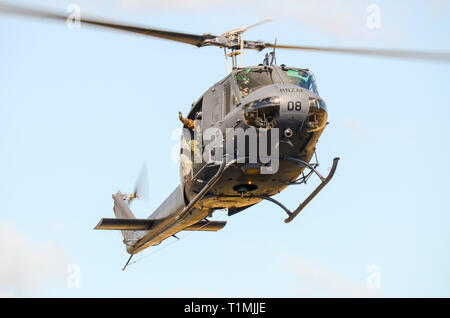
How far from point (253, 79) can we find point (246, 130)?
1345mm

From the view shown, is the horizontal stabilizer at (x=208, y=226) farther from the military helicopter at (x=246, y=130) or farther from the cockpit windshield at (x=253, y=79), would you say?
the cockpit windshield at (x=253, y=79)

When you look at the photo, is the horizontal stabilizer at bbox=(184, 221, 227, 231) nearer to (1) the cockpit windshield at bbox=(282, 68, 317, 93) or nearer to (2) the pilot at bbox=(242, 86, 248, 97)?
(2) the pilot at bbox=(242, 86, 248, 97)

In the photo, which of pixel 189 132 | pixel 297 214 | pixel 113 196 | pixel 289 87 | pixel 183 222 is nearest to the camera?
pixel 289 87

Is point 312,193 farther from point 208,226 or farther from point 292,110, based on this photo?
point 208,226

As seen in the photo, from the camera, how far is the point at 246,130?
15586mm

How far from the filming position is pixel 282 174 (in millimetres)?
16453

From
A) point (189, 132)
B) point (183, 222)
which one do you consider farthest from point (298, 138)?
point (183, 222)

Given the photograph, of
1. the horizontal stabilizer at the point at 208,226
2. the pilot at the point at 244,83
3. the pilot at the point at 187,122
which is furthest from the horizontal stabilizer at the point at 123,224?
the pilot at the point at 244,83

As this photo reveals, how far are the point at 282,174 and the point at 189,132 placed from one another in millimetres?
2822

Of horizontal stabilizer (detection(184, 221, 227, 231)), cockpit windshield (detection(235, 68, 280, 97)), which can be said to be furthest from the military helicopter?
horizontal stabilizer (detection(184, 221, 227, 231))

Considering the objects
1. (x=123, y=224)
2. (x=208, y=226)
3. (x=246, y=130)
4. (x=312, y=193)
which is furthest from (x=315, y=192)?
(x=123, y=224)

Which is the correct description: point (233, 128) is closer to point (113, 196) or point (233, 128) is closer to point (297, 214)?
point (297, 214)

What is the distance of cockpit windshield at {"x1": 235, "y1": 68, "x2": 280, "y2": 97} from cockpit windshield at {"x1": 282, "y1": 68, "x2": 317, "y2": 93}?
33cm

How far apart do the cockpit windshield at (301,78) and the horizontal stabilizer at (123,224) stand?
7105 millimetres
